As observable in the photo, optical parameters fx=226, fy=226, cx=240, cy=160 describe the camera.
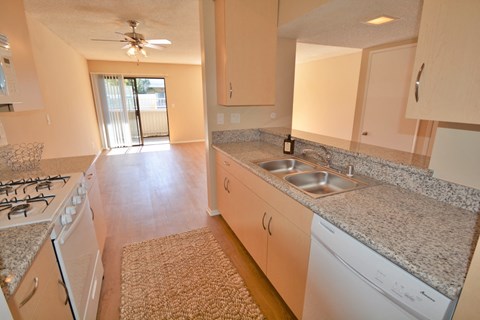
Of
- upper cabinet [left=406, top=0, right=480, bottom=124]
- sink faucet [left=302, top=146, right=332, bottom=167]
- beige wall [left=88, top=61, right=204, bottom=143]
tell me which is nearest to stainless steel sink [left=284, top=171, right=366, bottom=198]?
sink faucet [left=302, top=146, right=332, bottom=167]

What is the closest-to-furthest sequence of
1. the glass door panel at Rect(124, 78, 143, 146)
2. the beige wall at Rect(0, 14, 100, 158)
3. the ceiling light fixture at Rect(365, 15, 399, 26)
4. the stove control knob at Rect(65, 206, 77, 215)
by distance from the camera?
1. the stove control knob at Rect(65, 206, 77, 215)
2. the ceiling light fixture at Rect(365, 15, 399, 26)
3. the beige wall at Rect(0, 14, 100, 158)
4. the glass door panel at Rect(124, 78, 143, 146)

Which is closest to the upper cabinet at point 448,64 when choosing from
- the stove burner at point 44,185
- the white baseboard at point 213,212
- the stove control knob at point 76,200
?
the stove control knob at point 76,200

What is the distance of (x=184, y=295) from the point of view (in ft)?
5.50

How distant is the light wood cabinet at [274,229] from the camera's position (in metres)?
1.28

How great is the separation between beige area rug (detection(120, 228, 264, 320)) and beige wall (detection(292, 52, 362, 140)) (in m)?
3.82

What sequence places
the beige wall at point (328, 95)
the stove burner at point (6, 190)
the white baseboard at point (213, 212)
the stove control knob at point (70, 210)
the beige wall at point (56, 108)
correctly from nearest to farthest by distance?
the stove control knob at point (70, 210) < the stove burner at point (6, 190) < the beige wall at point (56, 108) < the white baseboard at point (213, 212) < the beige wall at point (328, 95)

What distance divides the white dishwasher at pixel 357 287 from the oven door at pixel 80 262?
1.22m

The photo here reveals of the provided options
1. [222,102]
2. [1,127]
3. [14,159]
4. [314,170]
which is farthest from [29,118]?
[314,170]

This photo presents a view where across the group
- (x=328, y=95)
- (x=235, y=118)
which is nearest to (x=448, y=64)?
(x=235, y=118)

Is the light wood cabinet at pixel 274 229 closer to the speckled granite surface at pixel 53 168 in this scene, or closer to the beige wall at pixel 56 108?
the speckled granite surface at pixel 53 168

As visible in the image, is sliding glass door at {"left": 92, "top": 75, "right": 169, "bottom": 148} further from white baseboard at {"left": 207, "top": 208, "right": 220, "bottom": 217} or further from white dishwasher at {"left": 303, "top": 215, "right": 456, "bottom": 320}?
white dishwasher at {"left": 303, "top": 215, "right": 456, "bottom": 320}

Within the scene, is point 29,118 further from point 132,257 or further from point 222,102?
point 222,102

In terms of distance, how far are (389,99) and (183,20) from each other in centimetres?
304

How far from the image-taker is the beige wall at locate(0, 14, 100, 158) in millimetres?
2424
